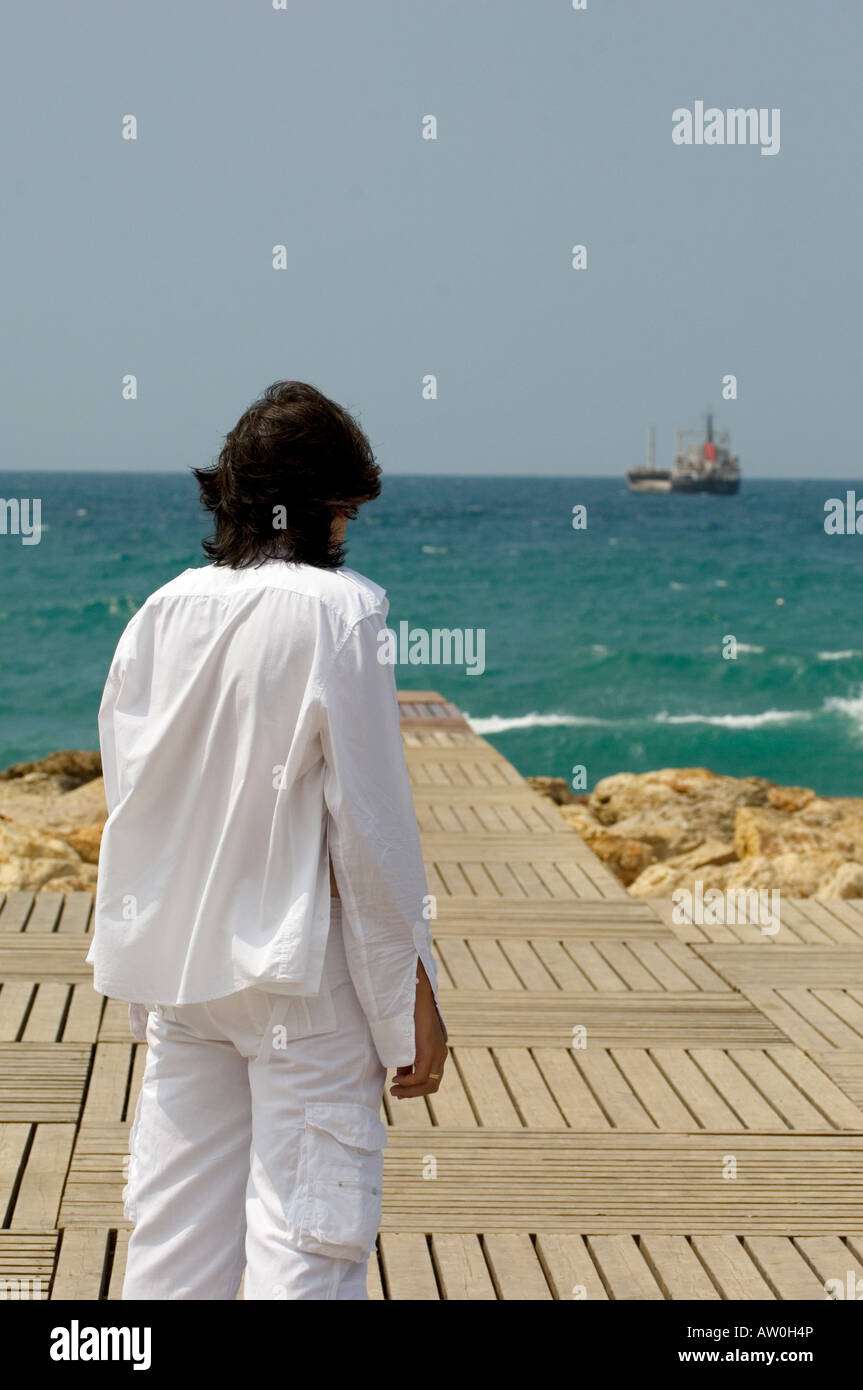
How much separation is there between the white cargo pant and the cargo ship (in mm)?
72924

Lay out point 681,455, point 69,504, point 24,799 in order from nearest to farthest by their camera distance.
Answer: point 24,799 → point 69,504 → point 681,455

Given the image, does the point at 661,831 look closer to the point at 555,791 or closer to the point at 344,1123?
the point at 555,791

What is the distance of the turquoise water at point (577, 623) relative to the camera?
81.4ft

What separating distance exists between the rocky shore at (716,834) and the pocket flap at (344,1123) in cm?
453

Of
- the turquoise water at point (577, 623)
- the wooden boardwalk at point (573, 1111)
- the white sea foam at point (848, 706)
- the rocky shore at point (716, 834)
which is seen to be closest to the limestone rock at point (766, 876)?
the rocky shore at point (716, 834)

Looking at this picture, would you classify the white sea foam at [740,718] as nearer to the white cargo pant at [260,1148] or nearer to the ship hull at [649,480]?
the white cargo pant at [260,1148]

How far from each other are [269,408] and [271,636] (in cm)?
32

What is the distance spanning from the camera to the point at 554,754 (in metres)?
23.3

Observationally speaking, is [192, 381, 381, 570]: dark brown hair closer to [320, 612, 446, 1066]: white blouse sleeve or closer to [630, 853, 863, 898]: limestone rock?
[320, 612, 446, 1066]: white blouse sleeve

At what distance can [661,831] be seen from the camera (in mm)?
8570

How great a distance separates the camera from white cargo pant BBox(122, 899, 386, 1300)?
192cm
